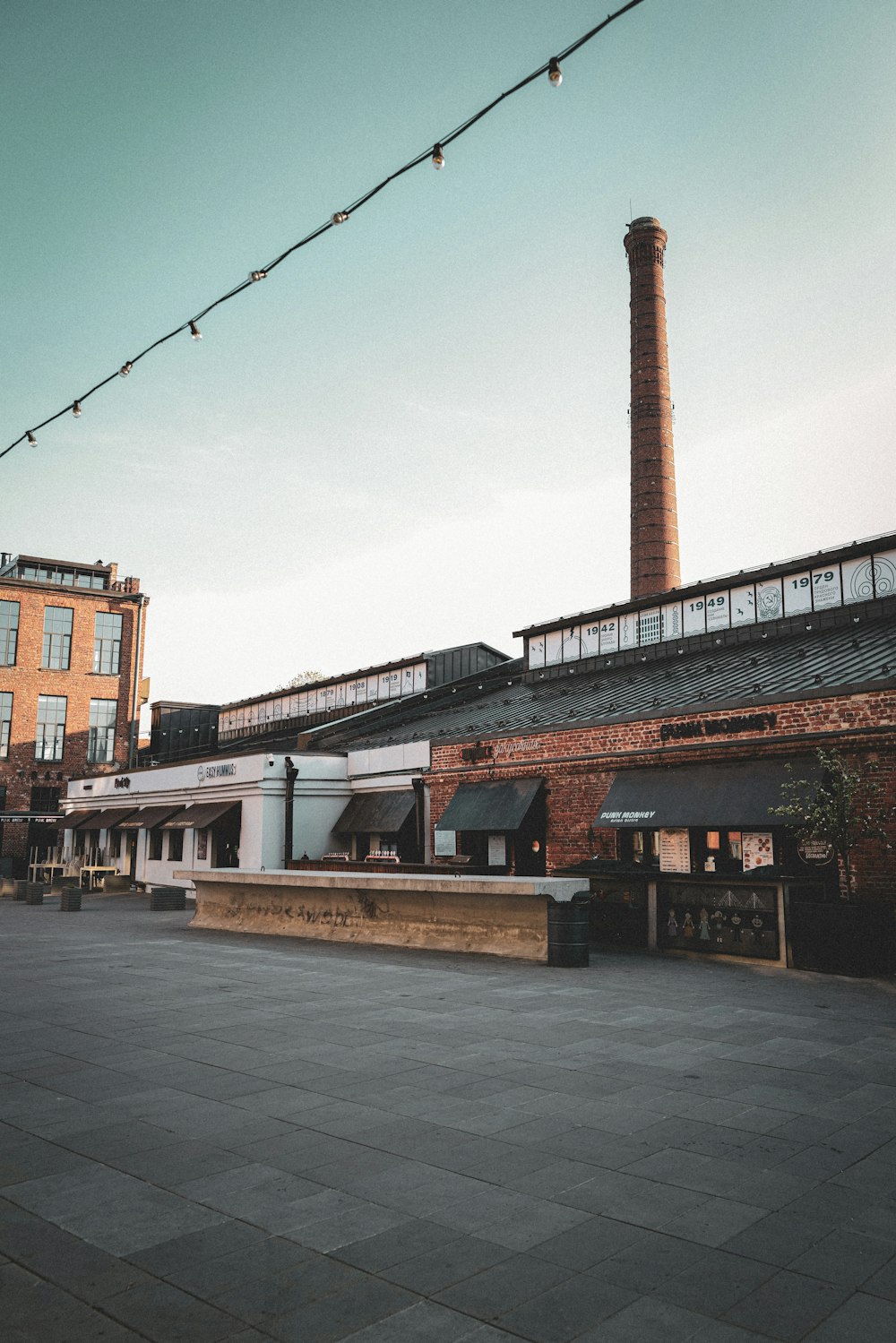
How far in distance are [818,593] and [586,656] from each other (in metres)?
7.42

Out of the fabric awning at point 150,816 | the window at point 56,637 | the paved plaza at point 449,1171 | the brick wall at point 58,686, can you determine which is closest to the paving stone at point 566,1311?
the paved plaza at point 449,1171

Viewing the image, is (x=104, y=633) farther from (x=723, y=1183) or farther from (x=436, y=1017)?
(x=723, y=1183)

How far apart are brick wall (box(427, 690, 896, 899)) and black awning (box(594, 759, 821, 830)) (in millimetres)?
248

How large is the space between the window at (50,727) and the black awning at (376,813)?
2494 centimetres

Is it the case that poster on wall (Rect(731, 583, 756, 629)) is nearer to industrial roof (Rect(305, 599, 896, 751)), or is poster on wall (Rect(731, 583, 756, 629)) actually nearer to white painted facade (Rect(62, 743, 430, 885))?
industrial roof (Rect(305, 599, 896, 751))

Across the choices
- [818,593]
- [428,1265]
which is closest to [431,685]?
[818,593]

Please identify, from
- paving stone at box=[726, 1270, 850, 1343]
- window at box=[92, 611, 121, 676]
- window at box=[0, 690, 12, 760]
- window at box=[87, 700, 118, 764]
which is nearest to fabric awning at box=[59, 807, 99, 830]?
window at box=[0, 690, 12, 760]

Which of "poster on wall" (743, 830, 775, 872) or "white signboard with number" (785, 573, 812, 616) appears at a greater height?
"white signboard with number" (785, 573, 812, 616)

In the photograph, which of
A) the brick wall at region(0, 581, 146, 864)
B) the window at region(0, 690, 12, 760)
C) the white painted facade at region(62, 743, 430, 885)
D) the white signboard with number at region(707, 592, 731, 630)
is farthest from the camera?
the brick wall at region(0, 581, 146, 864)

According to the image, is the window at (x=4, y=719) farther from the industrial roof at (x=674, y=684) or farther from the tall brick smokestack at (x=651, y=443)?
the tall brick smokestack at (x=651, y=443)

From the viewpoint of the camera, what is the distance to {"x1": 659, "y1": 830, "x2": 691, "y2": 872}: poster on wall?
53.5 ft

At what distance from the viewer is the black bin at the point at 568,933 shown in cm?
1266

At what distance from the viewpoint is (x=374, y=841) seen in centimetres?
2692

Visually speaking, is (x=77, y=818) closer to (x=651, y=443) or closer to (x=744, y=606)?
(x=651, y=443)
